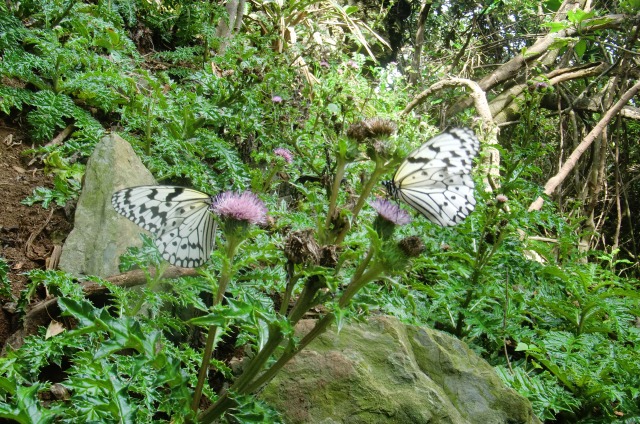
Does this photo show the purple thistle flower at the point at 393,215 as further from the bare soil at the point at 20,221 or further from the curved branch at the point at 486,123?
the curved branch at the point at 486,123

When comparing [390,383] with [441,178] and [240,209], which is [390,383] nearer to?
[240,209]

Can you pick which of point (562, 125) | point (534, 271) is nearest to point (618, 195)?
point (562, 125)

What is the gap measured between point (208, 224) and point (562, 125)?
528 cm

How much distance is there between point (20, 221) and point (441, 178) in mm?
2283

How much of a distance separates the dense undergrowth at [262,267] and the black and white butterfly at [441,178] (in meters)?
0.21

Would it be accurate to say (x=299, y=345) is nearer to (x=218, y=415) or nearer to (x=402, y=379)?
(x=218, y=415)

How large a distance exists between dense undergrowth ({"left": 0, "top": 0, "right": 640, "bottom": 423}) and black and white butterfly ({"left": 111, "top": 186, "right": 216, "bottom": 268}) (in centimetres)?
13

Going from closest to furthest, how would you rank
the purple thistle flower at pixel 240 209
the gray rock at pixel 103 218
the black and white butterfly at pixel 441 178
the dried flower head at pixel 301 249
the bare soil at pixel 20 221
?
the dried flower head at pixel 301 249, the purple thistle flower at pixel 240 209, the bare soil at pixel 20 221, the gray rock at pixel 103 218, the black and white butterfly at pixel 441 178

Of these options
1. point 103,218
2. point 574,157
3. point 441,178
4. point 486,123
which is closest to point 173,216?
point 103,218

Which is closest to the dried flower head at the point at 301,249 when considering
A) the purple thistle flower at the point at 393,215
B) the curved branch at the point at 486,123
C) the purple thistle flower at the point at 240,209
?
the purple thistle flower at the point at 240,209

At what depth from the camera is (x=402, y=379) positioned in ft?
7.15

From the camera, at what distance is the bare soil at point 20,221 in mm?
2479

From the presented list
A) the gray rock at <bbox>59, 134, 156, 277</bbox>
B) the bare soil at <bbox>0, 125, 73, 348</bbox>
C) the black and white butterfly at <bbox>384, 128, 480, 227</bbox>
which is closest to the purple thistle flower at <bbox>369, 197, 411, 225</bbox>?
the black and white butterfly at <bbox>384, 128, 480, 227</bbox>

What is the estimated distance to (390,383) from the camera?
2.15 meters
